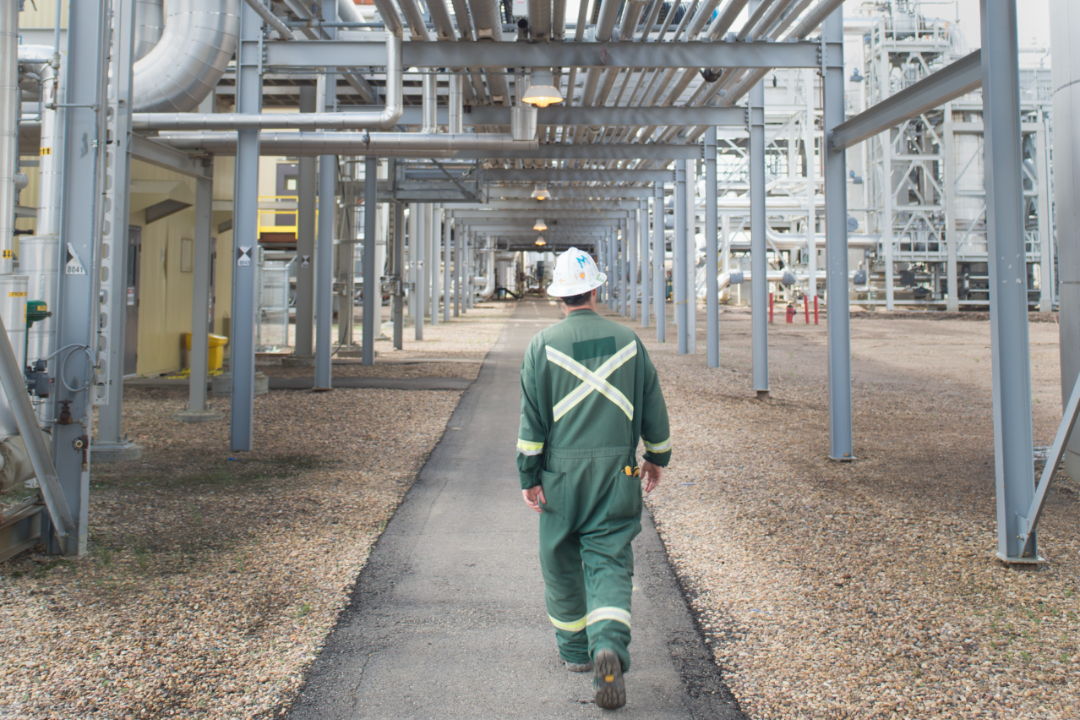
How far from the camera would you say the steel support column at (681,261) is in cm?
1767

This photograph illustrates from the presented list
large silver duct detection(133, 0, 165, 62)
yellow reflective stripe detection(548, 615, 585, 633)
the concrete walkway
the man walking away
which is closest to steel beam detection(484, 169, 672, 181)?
large silver duct detection(133, 0, 165, 62)

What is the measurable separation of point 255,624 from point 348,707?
0.94m

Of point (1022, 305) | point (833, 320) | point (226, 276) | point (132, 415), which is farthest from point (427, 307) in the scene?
point (1022, 305)

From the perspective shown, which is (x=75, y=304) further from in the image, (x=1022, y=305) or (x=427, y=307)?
(x=427, y=307)

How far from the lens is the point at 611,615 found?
2.96 m

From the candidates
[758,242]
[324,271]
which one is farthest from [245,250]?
[758,242]

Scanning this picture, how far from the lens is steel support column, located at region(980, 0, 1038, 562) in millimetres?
4500

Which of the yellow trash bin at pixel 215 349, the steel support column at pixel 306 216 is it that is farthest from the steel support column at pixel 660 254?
the yellow trash bin at pixel 215 349

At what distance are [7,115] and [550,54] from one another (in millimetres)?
5064

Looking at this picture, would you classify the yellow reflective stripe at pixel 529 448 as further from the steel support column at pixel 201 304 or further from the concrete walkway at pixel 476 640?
the steel support column at pixel 201 304

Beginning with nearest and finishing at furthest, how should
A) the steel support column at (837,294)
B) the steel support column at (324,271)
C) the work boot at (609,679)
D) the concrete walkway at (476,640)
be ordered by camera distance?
the work boot at (609,679)
the concrete walkway at (476,640)
the steel support column at (837,294)
the steel support column at (324,271)

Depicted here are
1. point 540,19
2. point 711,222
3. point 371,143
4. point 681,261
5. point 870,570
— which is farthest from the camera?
point 681,261

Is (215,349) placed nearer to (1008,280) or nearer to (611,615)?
(1008,280)

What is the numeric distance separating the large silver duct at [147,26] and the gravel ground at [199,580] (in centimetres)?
373
